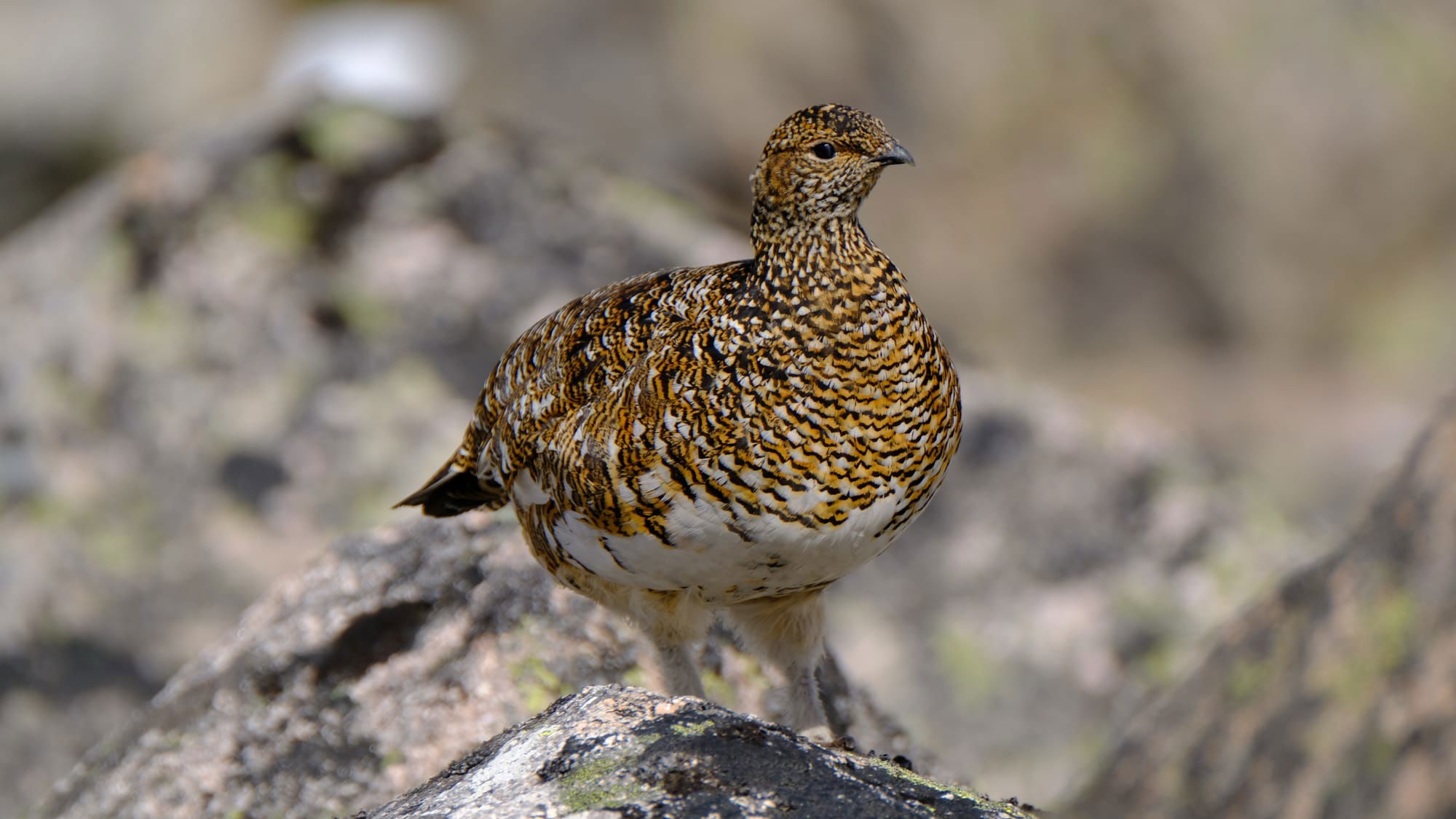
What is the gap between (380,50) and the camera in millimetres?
18828

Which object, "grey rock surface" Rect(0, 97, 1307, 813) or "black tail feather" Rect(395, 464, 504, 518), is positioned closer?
"black tail feather" Rect(395, 464, 504, 518)

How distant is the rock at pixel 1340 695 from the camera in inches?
162

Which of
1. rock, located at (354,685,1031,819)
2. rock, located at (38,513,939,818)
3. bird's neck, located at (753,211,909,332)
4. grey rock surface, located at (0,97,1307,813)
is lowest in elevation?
rock, located at (354,685,1031,819)

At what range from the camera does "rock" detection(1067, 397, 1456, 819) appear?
412cm

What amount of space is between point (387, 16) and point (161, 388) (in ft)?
43.5

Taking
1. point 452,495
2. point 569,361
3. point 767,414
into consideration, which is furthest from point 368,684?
point 767,414

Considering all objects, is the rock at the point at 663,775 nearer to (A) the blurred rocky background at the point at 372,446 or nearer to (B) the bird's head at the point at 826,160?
(B) the bird's head at the point at 826,160

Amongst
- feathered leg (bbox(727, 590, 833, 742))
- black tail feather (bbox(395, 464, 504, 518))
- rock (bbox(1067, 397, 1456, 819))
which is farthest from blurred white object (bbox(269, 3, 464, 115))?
feathered leg (bbox(727, 590, 833, 742))

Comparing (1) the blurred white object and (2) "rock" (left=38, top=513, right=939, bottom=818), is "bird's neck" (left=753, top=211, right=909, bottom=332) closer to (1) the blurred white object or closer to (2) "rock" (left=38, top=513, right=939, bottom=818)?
(2) "rock" (left=38, top=513, right=939, bottom=818)

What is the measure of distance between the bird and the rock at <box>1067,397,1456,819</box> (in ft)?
5.68

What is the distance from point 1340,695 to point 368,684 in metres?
3.10

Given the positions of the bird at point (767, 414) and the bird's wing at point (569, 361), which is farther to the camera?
the bird's wing at point (569, 361)

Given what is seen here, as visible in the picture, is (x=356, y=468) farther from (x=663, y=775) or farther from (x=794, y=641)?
(x=663, y=775)

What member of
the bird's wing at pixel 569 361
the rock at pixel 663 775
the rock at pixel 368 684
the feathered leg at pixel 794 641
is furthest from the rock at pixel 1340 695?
the bird's wing at pixel 569 361
